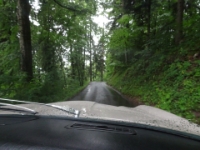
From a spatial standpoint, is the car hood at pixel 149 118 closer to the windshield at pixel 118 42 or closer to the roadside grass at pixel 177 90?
the windshield at pixel 118 42

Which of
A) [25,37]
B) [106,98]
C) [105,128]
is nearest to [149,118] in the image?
[105,128]

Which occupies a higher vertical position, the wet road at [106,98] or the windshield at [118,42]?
the windshield at [118,42]

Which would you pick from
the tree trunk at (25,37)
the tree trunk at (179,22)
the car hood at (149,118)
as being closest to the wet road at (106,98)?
the tree trunk at (25,37)

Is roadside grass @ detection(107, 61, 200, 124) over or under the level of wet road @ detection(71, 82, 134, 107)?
over

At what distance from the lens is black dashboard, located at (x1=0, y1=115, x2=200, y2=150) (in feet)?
3.68

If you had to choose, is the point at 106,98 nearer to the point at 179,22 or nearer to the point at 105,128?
the point at 179,22

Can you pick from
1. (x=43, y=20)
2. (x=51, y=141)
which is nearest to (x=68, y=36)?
(x=43, y=20)

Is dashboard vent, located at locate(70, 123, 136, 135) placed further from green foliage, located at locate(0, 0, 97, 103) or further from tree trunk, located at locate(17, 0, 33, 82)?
tree trunk, located at locate(17, 0, 33, 82)

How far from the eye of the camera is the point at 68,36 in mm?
11836

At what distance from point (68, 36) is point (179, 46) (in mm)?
8404

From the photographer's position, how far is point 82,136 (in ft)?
4.34

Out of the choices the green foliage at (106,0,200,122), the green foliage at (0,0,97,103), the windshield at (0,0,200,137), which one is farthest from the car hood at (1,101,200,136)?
the green foliage at (0,0,97,103)

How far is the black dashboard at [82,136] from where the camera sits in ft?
3.68

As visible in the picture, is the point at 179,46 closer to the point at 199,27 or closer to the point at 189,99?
the point at 199,27
